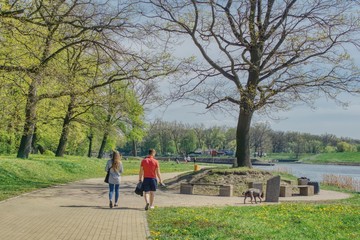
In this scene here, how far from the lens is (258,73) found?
26.2 metres

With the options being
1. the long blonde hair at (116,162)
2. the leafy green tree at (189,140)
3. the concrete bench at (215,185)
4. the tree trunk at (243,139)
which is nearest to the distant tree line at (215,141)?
the leafy green tree at (189,140)

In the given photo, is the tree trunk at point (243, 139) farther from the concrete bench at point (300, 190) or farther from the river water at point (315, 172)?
the river water at point (315, 172)

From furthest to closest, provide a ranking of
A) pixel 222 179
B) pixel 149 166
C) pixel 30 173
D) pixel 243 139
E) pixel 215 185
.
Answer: pixel 243 139
pixel 30 173
pixel 222 179
pixel 215 185
pixel 149 166

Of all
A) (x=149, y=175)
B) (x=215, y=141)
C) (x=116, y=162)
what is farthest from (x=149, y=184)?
(x=215, y=141)

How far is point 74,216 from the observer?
40.1 feet

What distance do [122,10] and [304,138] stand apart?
135m

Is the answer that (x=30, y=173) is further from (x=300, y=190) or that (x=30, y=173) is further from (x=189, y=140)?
(x=189, y=140)

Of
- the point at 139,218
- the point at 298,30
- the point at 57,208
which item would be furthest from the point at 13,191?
the point at 298,30

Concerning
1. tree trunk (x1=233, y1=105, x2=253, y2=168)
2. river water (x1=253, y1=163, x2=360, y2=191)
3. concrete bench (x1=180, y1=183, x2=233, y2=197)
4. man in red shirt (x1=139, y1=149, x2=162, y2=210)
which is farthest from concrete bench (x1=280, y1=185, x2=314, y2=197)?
river water (x1=253, y1=163, x2=360, y2=191)

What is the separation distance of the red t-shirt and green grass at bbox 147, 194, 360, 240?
111cm

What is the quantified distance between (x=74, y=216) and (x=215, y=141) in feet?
383

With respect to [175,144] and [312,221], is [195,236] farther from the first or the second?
[175,144]

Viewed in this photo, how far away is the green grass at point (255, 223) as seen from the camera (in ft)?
32.0

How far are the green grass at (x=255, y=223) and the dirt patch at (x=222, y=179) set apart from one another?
7190 mm
